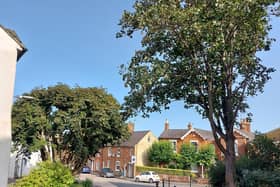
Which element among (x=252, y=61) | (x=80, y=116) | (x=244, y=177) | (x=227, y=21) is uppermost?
(x=227, y=21)

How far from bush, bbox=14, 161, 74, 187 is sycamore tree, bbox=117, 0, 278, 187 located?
417 centimetres

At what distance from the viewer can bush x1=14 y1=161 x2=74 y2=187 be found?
45.0 feet

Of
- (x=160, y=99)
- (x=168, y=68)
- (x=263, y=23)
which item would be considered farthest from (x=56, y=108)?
(x=263, y=23)

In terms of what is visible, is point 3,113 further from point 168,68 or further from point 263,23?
point 263,23

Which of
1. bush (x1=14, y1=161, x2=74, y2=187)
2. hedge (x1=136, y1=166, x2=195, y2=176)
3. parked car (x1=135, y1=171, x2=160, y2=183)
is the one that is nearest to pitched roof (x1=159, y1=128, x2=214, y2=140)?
hedge (x1=136, y1=166, x2=195, y2=176)

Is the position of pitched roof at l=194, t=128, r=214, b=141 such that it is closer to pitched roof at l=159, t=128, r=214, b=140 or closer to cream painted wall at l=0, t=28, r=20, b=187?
pitched roof at l=159, t=128, r=214, b=140

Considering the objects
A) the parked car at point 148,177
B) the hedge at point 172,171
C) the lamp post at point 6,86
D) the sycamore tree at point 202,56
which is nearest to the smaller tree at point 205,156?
the hedge at point 172,171

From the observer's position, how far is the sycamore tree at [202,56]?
46.1 feet

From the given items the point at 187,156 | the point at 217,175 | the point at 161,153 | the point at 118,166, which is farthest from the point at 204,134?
the point at 217,175

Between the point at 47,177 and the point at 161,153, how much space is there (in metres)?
43.2

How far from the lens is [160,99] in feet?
56.2

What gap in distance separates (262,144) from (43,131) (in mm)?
14512

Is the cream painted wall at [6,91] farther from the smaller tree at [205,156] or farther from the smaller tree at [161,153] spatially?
the smaller tree at [161,153]

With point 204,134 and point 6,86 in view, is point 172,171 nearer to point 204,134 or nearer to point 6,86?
point 204,134
